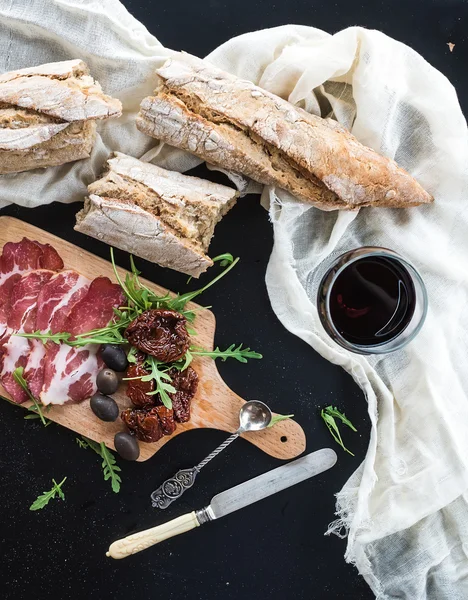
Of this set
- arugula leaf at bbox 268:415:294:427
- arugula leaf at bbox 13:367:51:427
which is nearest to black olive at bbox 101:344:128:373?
arugula leaf at bbox 13:367:51:427

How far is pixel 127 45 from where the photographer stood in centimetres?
190

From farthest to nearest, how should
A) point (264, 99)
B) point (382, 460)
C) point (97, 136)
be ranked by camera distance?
point (382, 460)
point (97, 136)
point (264, 99)

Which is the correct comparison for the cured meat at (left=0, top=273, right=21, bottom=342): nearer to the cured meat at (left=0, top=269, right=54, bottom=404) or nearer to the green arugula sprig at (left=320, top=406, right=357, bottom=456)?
the cured meat at (left=0, top=269, right=54, bottom=404)

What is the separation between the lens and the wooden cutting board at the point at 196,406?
203 cm

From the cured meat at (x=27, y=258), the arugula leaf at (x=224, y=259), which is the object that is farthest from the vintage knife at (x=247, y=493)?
the cured meat at (x=27, y=258)

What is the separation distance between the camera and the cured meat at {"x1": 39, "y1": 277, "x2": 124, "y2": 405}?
197 cm

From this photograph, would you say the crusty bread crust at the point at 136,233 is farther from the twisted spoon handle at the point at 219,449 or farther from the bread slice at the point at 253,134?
the twisted spoon handle at the point at 219,449

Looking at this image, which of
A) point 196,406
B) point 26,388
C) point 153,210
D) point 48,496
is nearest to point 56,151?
point 153,210

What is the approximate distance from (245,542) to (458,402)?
95cm

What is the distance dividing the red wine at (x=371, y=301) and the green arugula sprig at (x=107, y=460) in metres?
0.94

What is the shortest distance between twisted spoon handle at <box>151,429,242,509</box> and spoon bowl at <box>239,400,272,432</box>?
0.08m

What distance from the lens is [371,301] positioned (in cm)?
182

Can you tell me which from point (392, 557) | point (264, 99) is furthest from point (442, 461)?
point (264, 99)

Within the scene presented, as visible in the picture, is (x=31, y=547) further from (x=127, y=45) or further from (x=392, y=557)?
(x=127, y=45)
